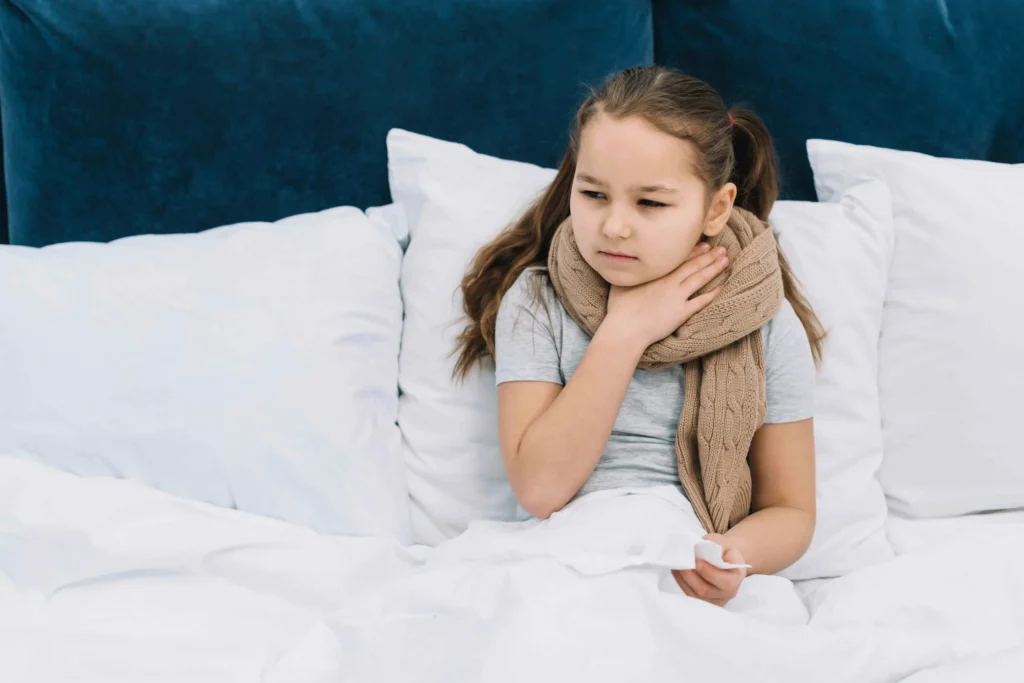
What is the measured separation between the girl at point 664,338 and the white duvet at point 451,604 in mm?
60

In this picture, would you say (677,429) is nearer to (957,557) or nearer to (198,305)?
(957,557)

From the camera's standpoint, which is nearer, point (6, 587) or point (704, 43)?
point (6, 587)

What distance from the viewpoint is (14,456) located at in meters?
1.14

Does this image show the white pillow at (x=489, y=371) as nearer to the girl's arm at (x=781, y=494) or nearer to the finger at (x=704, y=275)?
the girl's arm at (x=781, y=494)

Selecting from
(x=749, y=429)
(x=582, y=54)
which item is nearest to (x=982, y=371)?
(x=749, y=429)

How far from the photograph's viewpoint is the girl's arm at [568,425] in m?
1.10

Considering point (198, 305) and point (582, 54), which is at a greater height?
point (582, 54)

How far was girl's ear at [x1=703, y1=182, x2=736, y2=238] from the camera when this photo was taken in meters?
1.14

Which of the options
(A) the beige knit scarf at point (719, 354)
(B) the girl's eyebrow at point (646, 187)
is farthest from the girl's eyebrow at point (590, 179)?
(A) the beige knit scarf at point (719, 354)

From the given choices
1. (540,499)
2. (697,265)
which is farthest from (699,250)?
(540,499)

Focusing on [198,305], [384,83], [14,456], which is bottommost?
[14,456]

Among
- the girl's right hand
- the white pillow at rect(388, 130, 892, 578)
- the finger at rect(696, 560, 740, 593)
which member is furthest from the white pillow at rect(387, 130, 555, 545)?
the finger at rect(696, 560, 740, 593)

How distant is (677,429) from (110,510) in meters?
0.67

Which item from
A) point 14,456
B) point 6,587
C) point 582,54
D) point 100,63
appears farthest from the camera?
point 582,54
